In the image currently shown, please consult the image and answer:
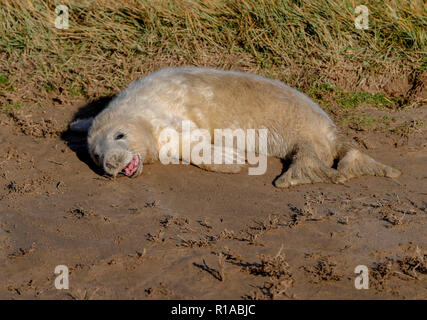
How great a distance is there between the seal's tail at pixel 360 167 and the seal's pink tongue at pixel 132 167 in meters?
1.93

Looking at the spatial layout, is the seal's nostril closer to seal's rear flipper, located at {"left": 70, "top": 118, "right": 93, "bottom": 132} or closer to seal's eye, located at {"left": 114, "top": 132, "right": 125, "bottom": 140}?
seal's eye, located at {"left": 114, "top": 132, "right": 125, "bottom": 140}

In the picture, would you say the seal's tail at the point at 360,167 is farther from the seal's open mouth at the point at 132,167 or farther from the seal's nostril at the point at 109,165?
the seal's nostril at the point at 109,165

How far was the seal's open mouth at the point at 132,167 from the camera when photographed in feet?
16.4

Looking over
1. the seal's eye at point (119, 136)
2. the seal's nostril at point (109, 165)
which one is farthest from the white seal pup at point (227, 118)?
the seal's nostril at point (109, 165)

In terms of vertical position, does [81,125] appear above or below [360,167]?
above

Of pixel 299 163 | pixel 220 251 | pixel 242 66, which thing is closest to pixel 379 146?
pixel 299 163

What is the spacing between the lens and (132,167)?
5.00m

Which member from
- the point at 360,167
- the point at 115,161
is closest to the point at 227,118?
the point at 115,161

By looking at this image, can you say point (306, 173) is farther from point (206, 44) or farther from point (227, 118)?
point (206, 44)

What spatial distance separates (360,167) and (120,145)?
230 centimetres

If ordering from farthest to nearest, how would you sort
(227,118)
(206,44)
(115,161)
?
1. (206,44)
2. (227,118)
3. (115,161)

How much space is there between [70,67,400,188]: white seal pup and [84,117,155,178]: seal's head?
1 centimetres

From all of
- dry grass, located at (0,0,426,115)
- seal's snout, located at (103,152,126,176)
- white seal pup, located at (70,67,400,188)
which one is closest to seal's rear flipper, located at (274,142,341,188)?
white seal pup, located at (70,67,400,188)

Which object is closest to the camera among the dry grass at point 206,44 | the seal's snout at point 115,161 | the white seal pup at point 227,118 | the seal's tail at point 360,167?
the seal's snout at point 115,161
